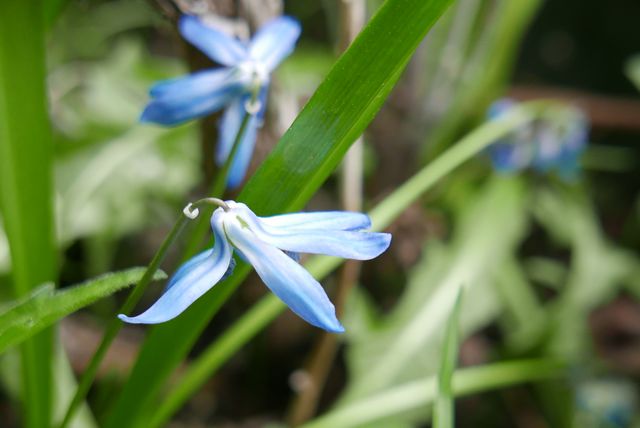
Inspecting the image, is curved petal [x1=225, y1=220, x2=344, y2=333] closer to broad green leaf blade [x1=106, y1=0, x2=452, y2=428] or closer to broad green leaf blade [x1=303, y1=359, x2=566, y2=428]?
broad green leaf blade [x1=106, y1=0, x2=452, y2=428]

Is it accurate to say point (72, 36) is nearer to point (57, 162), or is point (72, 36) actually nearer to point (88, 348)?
point (57, 162)

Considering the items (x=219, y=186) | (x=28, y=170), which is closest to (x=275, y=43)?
(x=219, y=186)

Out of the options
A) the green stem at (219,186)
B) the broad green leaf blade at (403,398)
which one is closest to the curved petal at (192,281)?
the green stem at (219,186)

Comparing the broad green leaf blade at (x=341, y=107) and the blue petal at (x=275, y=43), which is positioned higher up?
the blue petal at (x=275, y=43)

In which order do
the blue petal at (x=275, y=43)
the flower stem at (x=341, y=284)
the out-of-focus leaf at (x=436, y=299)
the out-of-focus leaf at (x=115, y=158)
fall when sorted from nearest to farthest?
the blue petal at (x=275, y=43) → the flower stem at (x=341, y=284) → the out-of-focus leaf at (x=436, y=299) → the out-of-focus leaf at (x=115, y=158)

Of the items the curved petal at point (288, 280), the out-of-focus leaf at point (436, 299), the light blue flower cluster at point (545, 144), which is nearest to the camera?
the curved petal at point (288, 280)

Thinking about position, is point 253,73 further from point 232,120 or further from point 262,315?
point 262,315

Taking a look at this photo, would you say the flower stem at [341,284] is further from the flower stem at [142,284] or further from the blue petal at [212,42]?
the flower stem at [142,284]

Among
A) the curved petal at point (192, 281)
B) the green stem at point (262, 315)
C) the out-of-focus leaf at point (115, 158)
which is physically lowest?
the curved petal at point (192, 281)

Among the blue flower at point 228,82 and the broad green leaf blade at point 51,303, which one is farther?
the blue flower at point 228,82
